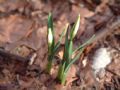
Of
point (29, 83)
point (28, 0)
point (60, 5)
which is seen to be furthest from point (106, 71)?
point (28, 0)

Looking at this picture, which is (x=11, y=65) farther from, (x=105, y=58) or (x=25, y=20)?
(x=105, y=58)

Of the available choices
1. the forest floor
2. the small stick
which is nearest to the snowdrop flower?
the forest floor

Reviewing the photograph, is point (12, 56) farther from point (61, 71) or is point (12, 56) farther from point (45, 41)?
point (61, 71)

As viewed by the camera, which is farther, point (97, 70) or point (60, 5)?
point (60, 5)

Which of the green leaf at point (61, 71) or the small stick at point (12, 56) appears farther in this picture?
the small stick at point (12, 56)

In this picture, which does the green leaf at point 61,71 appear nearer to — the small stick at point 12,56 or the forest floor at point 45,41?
the forest floor at point 45,41

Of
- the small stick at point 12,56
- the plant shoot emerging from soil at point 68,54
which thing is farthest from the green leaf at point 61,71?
the small stick at point 12,56

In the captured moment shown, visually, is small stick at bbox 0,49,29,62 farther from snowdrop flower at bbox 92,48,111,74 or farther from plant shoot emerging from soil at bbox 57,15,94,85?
snowdrop flower at bbox 92,48,111,74
